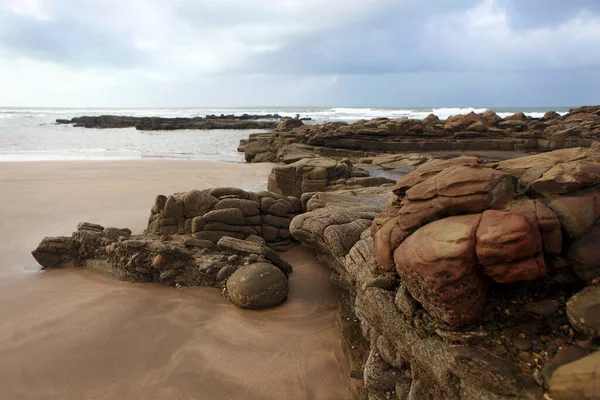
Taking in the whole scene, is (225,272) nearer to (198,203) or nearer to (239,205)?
(239,205)

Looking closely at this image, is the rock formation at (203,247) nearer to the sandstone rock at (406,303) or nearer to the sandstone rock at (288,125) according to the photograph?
the sandstone rock at (406,303)

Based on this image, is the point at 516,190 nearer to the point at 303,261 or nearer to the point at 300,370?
the point at 300,370

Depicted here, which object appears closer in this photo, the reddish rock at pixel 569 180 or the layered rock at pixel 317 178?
the reddish rock at pixel 569 180

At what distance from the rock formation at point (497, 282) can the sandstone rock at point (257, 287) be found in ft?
8.47

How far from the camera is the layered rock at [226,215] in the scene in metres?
7.80

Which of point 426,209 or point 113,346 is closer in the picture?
point 426,209

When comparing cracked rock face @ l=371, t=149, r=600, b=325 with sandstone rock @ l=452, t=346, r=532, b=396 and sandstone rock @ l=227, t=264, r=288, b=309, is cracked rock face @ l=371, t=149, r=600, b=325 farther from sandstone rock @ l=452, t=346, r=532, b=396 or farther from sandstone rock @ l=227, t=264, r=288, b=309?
sandstone rock @ l=227, t=264, r=288, b=309

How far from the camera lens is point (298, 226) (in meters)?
6.34

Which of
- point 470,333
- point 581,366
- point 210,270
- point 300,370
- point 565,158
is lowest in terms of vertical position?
point 300,370

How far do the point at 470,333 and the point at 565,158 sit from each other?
2016 millimetres

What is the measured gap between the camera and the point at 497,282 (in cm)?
291

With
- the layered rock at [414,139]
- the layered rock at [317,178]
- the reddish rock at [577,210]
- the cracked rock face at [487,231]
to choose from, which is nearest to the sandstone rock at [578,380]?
the cracked rock face at [487,231]

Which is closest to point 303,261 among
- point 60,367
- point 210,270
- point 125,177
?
point 210,270

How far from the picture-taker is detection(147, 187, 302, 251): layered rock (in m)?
7.80
